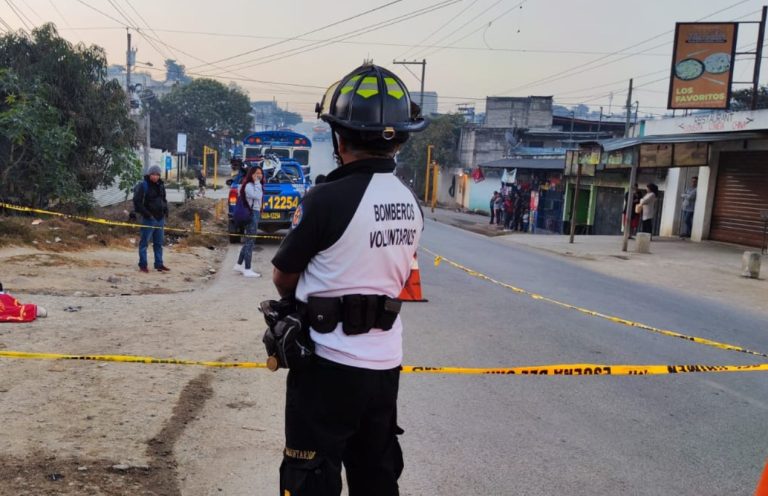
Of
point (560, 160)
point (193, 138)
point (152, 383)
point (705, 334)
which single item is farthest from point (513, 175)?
point (193, 138)

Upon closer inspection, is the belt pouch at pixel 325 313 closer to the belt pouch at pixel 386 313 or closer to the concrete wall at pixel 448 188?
the belt pouch at pixel 386 313

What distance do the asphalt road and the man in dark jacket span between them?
4.87m

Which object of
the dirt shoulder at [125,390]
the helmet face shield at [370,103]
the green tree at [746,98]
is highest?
the green tree at [746,98]

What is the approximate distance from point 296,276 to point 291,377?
1.25ft

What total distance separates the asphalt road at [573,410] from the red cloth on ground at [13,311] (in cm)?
401

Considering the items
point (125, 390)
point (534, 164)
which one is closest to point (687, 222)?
point (534, 164)

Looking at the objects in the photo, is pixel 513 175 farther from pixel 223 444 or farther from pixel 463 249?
pixel 223 444

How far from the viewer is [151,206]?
1129 cm

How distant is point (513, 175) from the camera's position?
36.5m

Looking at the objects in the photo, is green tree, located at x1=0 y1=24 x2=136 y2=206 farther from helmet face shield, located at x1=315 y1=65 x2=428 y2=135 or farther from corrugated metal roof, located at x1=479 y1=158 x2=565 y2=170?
corrugated metal roof, located at x1=479 y1=158 x2=565 y2=170

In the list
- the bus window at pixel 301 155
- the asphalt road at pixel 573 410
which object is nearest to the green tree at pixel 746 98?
the bus window at pixel 301 155

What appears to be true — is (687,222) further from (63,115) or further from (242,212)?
(63,115)

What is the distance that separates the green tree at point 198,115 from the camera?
71625mm

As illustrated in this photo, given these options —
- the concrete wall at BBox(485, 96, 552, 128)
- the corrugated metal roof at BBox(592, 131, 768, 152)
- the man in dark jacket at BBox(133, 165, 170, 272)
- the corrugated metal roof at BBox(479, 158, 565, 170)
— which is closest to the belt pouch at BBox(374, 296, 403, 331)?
the man in dark jacket at BBox(133, 165, 170, 272)
